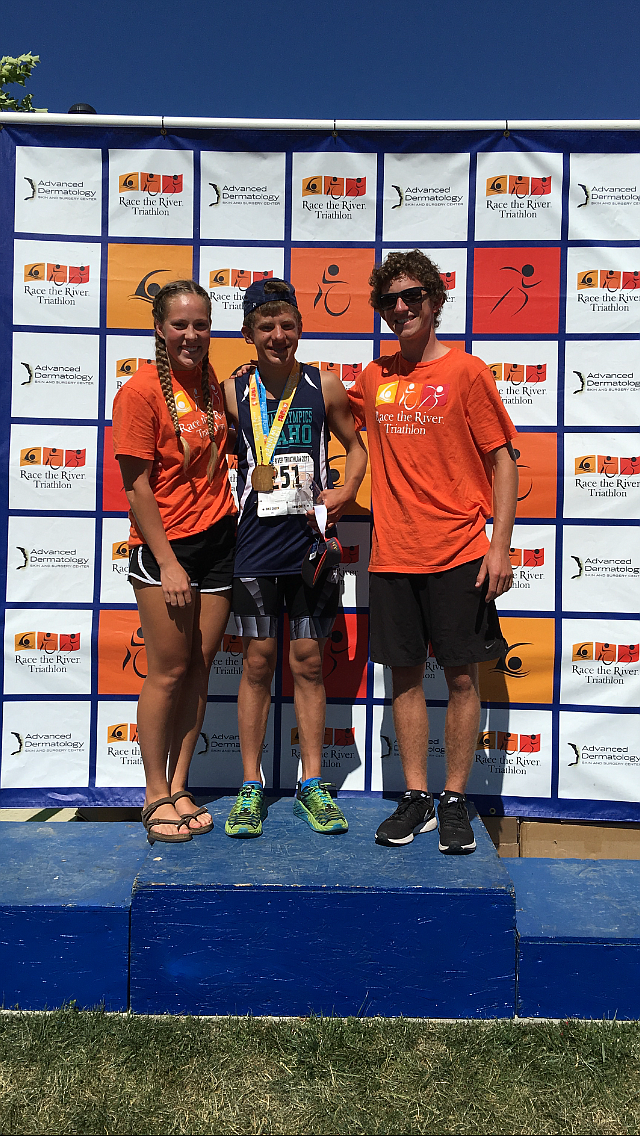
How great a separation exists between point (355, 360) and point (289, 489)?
899mm

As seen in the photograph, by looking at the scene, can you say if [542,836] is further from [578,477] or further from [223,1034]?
[223,1034]

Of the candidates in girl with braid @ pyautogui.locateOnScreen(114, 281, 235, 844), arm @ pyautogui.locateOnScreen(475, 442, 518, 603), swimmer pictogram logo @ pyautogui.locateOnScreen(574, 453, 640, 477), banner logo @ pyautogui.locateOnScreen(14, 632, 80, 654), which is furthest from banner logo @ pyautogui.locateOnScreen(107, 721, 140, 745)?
swimmer pictogram logo @ pyautogui.locateOnScreen(574, 453, 640, 477)

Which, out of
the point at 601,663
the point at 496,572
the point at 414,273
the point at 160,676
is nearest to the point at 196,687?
the point at 160,676

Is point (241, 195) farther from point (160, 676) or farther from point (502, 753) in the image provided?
point (502, 753)

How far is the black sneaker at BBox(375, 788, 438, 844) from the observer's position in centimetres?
294

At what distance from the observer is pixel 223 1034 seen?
8.10 feet

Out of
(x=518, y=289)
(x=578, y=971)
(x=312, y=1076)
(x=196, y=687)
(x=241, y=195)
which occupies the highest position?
(x=241, y=195)

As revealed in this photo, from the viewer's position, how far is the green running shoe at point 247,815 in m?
3.01

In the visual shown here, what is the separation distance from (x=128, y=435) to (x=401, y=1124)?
216cm

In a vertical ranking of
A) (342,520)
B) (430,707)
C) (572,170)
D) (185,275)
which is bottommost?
(430,707)

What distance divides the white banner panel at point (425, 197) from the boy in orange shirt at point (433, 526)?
74 centimetres

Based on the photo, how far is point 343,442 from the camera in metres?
3.38

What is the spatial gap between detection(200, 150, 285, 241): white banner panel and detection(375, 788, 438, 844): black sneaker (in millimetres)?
2433

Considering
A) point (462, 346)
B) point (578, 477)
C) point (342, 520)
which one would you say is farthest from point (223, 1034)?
point (462, 346)
